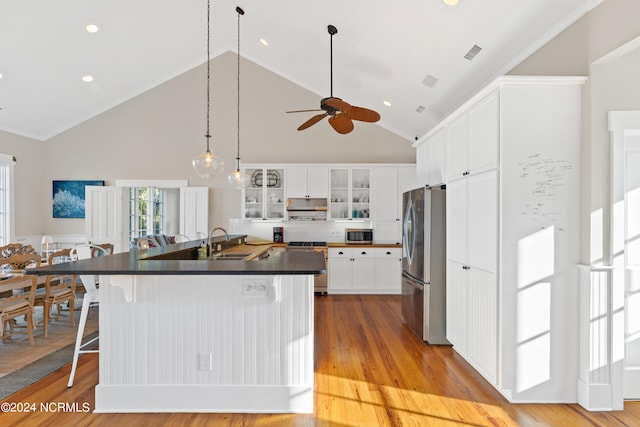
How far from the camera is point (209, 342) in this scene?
7.96ft

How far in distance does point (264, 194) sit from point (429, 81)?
338 centimetres

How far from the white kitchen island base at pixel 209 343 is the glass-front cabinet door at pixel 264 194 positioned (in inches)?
156

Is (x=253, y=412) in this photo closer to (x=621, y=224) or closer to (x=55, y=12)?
(x=621, y=224)

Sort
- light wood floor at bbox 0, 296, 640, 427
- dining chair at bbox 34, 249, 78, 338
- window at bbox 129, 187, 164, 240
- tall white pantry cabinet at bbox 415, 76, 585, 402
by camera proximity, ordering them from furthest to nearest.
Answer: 1. window at bbox 129, 187, 164, 240
2. dining chair at bbox 34, 249, 78, 338
3. tall white pantry cabinet at bbox 415, 76, 585, 402
4. light wood floor at bbox 0, 296, 640, 427

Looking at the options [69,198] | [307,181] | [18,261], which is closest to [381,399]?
[18,261]

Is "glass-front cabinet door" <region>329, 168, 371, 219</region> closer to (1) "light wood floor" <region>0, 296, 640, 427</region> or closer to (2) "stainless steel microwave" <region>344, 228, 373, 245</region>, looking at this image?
(2) "stainless steel microwave" <region>344, 228, 373, 245</region>

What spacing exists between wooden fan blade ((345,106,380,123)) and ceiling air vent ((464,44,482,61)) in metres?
Result: 1.07

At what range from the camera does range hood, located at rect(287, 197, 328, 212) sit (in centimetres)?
633

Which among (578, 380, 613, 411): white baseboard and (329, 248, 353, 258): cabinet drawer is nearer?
(578, 380, 613, 411): white baseboard

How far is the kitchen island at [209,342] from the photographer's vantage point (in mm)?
2402

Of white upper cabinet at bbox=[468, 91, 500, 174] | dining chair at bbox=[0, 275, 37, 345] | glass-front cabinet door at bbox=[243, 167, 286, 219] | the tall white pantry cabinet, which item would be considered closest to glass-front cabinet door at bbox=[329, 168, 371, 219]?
glass-front cabinet door at bbox=[243, 167, 286, 219]

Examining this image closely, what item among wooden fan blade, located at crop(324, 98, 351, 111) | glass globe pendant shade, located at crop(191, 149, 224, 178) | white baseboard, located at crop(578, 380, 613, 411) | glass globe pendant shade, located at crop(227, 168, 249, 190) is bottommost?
white baseboard, located at crop(578, 380, 613, 411)

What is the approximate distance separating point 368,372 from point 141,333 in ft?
6.02

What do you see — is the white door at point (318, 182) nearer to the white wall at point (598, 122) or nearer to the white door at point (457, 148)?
the white door at point (457, 148)
